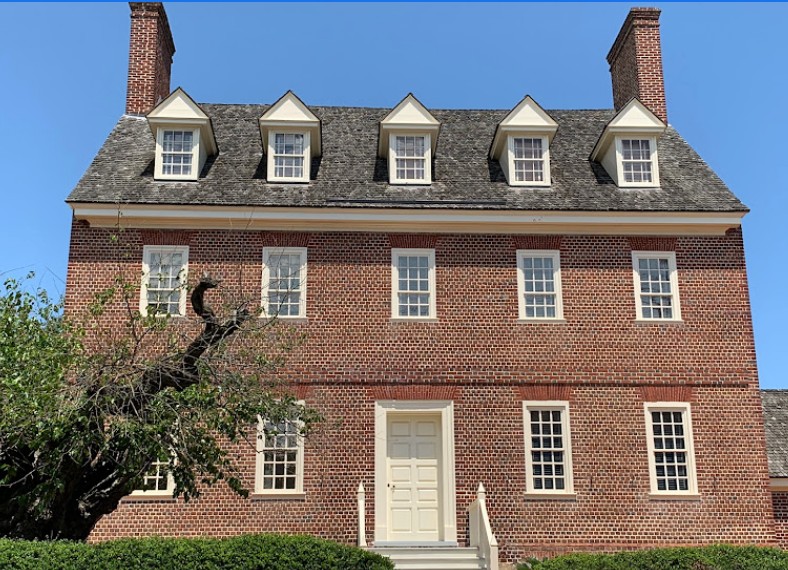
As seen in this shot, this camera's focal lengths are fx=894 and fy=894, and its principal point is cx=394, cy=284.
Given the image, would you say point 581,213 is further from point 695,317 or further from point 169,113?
point 169,113

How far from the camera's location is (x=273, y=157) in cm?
2069

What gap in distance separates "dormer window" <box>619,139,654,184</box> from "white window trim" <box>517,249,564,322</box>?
2.86 meters

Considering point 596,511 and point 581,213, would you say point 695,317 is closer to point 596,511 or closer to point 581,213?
point 581,213

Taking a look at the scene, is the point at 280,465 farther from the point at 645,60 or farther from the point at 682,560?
the point at 645,60

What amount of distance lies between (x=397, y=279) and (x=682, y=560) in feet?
26.3

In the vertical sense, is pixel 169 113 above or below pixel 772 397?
above

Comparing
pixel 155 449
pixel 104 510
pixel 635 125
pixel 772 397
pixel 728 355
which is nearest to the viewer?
pixel 155 449

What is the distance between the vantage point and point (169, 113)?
800 inches

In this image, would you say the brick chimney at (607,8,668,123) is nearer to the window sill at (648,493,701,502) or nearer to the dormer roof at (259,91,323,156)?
the dormer roof at (259,91,323,156)

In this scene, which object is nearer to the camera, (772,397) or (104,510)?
(104,510)

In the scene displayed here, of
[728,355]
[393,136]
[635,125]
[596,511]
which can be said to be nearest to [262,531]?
[596,511]

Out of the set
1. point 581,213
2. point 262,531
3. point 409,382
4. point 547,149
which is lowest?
point 262,531

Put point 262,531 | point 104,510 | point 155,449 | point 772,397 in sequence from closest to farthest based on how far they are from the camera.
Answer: point 155,449, point 104,510, point 262,531, point 772,397

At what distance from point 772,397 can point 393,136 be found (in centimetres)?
1165
